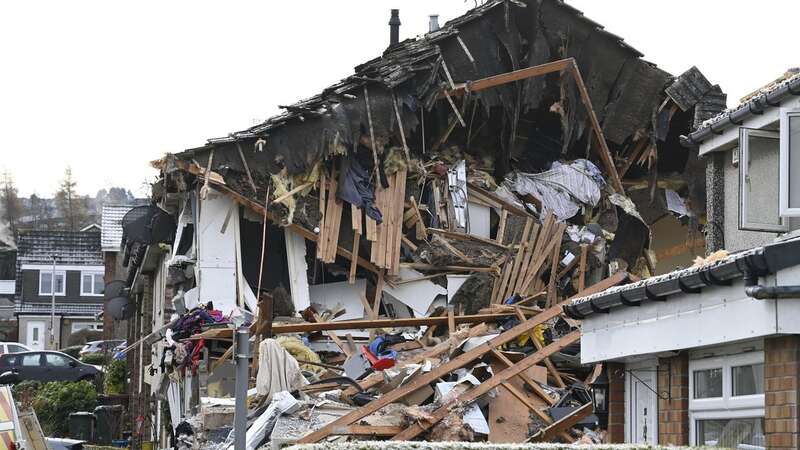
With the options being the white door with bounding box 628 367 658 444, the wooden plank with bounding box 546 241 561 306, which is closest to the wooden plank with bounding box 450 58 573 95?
the wooden plank with bounding box 546 241 561 306

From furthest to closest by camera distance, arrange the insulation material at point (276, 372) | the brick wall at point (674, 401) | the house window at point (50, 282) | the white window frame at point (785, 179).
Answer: the house window at point (50, 282) < the insulation material at point (276, 372) < the white window frame at point (785, 179) < the brick wall at point (674, 401)

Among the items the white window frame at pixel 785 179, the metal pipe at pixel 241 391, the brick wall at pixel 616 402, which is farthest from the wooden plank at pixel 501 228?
the metal pipe at pixel 241 391

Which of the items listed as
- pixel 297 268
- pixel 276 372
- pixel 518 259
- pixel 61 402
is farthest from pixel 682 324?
pixel 61 402

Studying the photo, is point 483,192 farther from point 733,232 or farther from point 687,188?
point 733,232

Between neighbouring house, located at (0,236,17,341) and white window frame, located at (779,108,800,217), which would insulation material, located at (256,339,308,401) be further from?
neighbouring house, located at (0,236,17,341)

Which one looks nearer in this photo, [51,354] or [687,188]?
[687,188]

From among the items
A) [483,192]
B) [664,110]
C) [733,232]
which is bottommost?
[733,232]

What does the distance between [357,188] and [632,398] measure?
12.2m

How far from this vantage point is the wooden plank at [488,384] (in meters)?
17.6

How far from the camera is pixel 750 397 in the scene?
997cm

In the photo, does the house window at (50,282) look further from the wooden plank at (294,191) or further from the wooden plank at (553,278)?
the wooden plank at (553,278)

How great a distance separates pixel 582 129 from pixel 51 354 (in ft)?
88.9

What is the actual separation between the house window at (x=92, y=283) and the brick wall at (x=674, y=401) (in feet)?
238

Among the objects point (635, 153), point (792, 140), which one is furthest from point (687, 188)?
point (792, 140)
